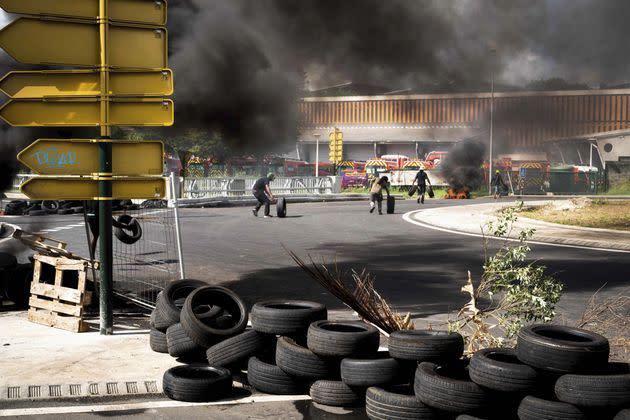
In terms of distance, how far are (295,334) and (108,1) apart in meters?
4.35

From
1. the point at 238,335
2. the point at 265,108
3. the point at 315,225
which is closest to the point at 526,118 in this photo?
the point at 315,225

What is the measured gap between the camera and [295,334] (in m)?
6.85

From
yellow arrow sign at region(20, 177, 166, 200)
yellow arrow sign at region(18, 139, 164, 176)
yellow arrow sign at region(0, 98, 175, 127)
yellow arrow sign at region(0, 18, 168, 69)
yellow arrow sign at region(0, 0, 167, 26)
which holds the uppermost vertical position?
yellow arrow sign at region(0, 0, 167, 26)

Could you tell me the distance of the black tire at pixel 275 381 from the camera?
6.56m

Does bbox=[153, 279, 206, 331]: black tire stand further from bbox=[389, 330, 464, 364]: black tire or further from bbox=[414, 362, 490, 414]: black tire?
bbox=[414, 362, 490, 414]: black tire

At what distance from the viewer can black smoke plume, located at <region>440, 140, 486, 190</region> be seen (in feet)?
179

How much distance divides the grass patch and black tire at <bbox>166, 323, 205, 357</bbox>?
17996 mm

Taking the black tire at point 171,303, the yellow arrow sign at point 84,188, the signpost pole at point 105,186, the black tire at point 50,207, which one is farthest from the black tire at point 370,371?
the black tire at point 50,207

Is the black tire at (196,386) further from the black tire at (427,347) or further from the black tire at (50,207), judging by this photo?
the black tire at (50,207)

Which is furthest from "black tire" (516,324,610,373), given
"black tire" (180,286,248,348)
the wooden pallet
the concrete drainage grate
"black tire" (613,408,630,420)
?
the wooden pallet

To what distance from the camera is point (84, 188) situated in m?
8.90

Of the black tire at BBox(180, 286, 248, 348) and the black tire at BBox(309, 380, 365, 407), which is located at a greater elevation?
the black tire at BBox(180, 286, 248, 348)

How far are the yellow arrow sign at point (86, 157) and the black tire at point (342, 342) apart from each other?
135 inches

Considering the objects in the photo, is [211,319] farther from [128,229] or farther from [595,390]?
[128,229]
